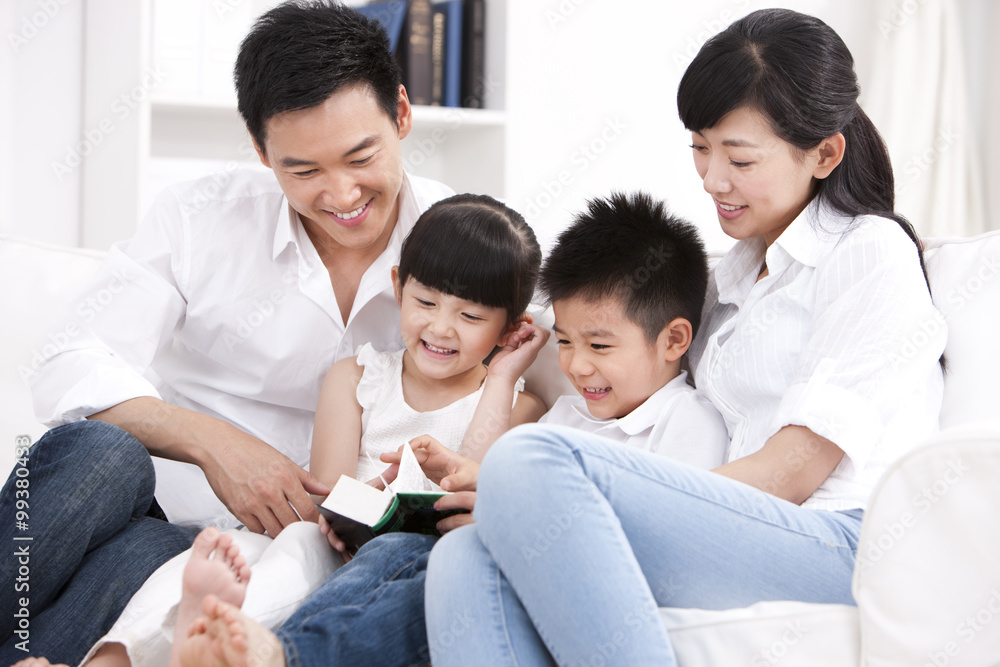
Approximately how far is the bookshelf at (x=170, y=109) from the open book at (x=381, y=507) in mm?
977

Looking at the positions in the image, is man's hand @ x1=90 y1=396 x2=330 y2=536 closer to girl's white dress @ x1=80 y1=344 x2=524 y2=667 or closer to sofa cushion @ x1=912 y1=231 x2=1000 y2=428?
girl's white dress @ x1=80 y1=344 x2=524 y2=667

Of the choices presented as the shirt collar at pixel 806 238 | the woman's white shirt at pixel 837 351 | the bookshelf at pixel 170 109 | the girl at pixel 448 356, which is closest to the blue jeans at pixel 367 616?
the girl at pixel 448 356

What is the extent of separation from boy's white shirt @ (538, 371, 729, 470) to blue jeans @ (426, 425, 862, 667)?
0.78ft

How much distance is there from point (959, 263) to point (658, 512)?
556mm

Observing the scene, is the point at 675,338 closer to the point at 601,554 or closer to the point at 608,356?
the point at 608,356

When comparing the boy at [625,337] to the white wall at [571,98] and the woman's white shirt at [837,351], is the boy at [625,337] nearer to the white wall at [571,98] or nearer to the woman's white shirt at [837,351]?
the woman's white shirt at [837,351]

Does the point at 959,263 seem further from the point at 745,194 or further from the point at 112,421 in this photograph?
the point at 112,421

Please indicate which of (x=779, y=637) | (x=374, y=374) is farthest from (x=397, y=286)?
(x=779, y=637)

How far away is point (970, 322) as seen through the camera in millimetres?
1061

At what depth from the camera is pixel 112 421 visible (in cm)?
121

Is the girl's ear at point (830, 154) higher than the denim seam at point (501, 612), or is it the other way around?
the girl's ear at point (830, 154)

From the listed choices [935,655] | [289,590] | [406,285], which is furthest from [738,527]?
[406,285]

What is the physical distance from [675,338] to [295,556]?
606mm

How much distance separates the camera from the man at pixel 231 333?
3.34 ft
